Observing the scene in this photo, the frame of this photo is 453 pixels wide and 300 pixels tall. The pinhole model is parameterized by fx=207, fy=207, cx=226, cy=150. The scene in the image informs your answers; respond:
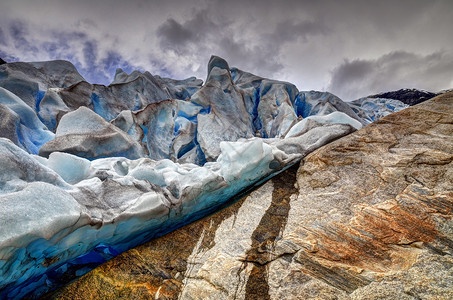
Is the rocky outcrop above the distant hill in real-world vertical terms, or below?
below

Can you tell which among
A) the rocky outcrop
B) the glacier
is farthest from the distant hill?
the rocky outcrop

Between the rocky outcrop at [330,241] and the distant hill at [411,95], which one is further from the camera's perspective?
the distant hill at [411,95]

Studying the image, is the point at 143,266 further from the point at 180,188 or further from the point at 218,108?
the point at 218,108

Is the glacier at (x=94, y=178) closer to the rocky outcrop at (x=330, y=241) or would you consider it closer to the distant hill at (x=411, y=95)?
the rocky outcrop at (x=330, y=241)

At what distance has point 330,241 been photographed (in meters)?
3.42

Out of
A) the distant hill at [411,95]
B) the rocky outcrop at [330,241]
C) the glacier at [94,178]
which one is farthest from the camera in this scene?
the distant hill at [411,95]

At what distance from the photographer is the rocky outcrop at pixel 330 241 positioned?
2904 mm

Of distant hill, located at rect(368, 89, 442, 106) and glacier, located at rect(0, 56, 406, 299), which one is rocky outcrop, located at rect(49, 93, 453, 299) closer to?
glacier, located at rect(0, 56, 406, 299)

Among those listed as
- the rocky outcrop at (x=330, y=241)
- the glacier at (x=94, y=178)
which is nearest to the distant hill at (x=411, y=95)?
the glacier at (x=94, y=178)

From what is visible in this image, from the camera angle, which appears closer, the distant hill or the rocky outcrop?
the rocky outcrop

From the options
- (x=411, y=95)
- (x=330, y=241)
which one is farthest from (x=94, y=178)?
(x=411, y=95)

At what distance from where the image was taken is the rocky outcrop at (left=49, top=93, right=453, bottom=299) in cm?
290

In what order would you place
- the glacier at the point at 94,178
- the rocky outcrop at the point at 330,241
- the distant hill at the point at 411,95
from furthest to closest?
the distant hill at the point at 411,95, the rocky outcrop at the point at 330,241, the glacier at the point at 94,178

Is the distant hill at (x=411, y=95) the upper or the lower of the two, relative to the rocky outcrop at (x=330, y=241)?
upper
